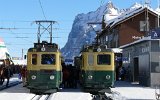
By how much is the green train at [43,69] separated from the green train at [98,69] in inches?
80.4

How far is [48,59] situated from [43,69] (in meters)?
0.70

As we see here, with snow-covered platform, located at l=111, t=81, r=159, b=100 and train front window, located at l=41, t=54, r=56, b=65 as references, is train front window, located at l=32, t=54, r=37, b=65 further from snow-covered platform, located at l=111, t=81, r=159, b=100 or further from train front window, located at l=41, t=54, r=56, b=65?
snow-covered platform, located at l=111, t=81, r=159, b=100

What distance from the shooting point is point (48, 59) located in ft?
83.6

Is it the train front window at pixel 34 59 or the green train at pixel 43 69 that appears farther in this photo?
the train front window at pixel 34 59

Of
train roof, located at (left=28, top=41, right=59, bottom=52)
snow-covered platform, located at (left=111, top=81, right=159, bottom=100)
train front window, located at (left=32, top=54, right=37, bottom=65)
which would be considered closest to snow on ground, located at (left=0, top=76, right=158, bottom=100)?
snow-covered platform, located at (left=111, top=81, right=159, bottom=100)

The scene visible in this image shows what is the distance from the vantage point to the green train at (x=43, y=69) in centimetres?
2503

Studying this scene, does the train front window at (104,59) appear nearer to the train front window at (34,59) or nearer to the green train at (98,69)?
the green train at (98,69)

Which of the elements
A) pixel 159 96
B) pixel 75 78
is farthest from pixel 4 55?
pixel 159 96

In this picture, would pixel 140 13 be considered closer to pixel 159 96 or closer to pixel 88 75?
pixel 88 75

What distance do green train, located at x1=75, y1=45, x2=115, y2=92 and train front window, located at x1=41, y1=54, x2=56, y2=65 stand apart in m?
2.29

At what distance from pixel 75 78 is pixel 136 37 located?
3041cm

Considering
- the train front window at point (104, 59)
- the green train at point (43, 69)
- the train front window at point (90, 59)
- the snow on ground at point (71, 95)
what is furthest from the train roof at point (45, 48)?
the train front window at point (104, 59)

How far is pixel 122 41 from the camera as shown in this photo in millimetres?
61281

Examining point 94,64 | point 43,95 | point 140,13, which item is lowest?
point 43,95
